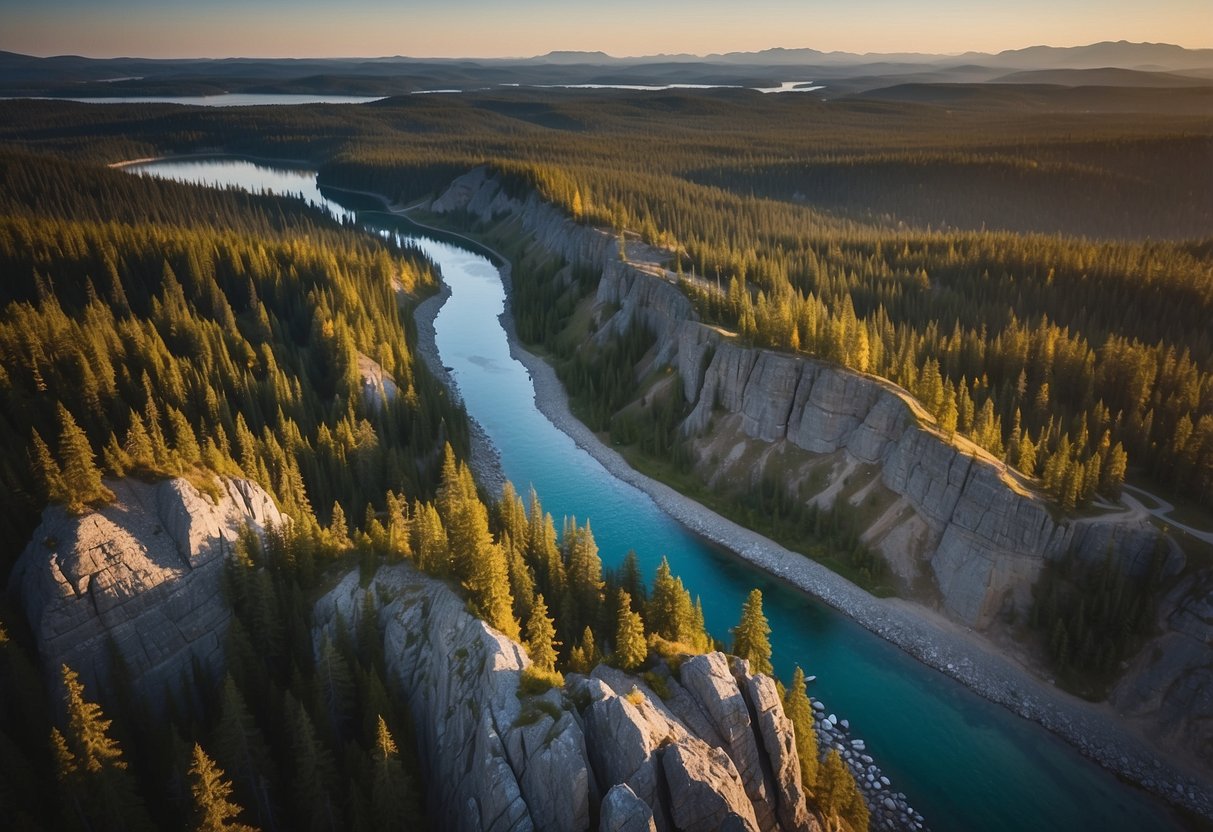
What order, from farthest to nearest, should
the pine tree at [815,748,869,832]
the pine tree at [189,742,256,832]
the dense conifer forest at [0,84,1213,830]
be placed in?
the pine tree at [815,748,869,832] < the dense conifer forest at [0,84,1213,830] < the pine tree at [189,742,256,832]

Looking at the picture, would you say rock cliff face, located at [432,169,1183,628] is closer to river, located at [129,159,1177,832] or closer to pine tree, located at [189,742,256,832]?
river, located at [129,159,1177,832]

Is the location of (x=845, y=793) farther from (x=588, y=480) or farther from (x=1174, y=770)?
(x=588, y=480)

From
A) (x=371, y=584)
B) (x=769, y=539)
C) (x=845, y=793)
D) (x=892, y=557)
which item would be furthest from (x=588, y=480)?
(x=845, y=793)

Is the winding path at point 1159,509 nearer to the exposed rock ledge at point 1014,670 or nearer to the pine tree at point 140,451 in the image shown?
the exposed rock ledge at point 1014,670

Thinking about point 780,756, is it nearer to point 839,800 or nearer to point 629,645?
point 839,800

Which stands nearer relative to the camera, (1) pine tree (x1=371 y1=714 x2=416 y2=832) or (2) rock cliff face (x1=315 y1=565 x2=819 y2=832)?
(2) rock cliff face (x1=315 y1=565 x2=819 y2=832)

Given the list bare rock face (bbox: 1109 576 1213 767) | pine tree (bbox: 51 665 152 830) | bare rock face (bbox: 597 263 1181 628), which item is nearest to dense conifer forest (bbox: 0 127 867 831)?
pine tree (bbox: 51 665 152 830)

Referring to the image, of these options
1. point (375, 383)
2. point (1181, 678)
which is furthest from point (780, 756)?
point (375, 383)

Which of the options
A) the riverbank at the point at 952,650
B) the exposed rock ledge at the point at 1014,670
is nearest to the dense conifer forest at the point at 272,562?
the riverbank at the point at 952,650
